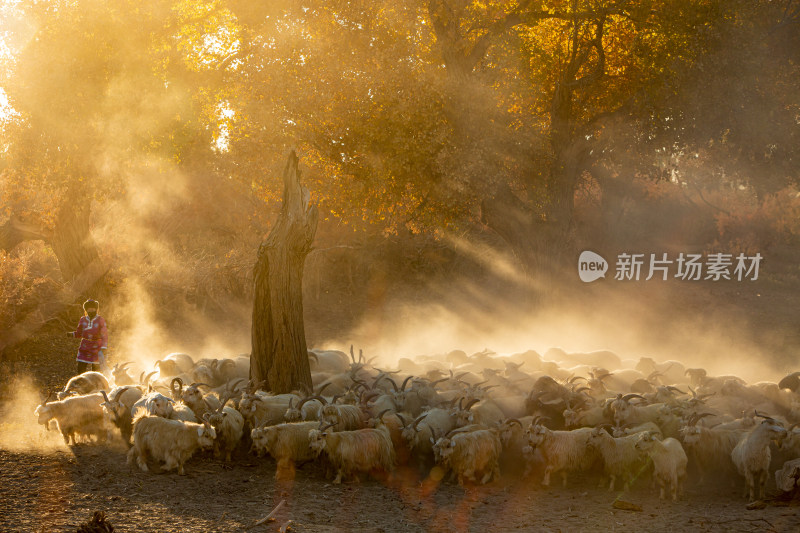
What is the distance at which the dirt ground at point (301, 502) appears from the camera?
9.17m

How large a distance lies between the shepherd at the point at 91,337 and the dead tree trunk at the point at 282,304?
13.0 ft

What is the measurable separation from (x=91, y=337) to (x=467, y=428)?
9046 millimetres

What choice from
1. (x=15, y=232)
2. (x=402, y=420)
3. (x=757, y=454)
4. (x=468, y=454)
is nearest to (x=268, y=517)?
(x=468, y=454)

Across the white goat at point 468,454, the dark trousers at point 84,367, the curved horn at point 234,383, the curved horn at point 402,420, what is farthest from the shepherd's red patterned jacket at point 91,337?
the white goat at point 468,454

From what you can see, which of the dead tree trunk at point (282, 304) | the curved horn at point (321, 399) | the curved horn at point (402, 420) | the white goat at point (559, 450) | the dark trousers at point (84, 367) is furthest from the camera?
the dark trousers at point (84, 367)

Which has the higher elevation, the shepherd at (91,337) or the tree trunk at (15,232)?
the tree trunk at (15,232)

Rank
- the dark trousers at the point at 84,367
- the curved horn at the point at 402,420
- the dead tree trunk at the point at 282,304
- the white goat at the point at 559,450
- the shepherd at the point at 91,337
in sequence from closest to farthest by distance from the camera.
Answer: the white goat at the point at 559,450 → the curved horn at the point at 402,420 → the dead tree trunk at the point at 282,304 → the shepherd at the point at 91,337 → the dark trousers at the point at 84,367

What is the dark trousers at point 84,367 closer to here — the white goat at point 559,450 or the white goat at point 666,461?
the white goat at point 559,450

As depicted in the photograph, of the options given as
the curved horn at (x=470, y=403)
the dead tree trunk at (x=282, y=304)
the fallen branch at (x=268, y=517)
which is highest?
the dead tree trunk at (x=282, y=304)

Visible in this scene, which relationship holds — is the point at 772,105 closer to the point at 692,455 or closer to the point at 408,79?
the point at 408,79

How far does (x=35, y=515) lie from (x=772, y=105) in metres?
19.1

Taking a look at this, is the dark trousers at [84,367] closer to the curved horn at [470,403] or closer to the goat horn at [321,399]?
the goat horn at [321,399]

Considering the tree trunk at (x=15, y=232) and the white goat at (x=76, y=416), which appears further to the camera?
the tree trunk at (x=15, y=232)

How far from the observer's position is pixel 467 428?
11531mm
